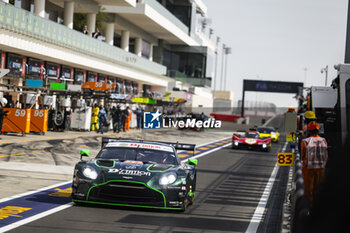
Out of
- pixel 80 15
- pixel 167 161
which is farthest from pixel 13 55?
pixel 167 161

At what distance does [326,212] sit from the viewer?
3.96m

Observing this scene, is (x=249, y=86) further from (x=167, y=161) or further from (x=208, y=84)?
(x=167, y=161)

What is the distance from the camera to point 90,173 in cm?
1080

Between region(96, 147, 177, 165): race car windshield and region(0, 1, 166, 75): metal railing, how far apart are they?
1801 centimetres

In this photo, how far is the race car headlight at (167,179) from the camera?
10797 millimetres

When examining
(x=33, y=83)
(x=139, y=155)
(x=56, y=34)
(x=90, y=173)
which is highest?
(x=56, y=34)

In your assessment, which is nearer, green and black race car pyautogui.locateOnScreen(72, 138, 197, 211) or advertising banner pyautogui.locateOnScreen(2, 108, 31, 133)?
green and black race car pyautogui.locateOnScreen(72, 138, 197, 211)

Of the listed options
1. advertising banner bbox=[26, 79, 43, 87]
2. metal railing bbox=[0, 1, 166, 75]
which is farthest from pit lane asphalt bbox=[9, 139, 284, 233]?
metal railing bbox=[0, 1, 166, 75]

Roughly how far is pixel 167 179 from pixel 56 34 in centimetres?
2582

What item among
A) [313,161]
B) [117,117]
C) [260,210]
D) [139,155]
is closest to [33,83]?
[117,117]

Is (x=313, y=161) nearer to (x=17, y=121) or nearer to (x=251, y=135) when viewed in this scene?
(x=17, y=121)

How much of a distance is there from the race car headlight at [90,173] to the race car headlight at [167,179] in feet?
3.71

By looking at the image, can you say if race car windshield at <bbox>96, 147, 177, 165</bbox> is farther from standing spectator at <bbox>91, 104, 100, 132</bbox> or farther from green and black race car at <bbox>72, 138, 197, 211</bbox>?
standing spectator at <bbox>91, 104, 100, 132</bbox>

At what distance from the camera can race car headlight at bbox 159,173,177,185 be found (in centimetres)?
1080
